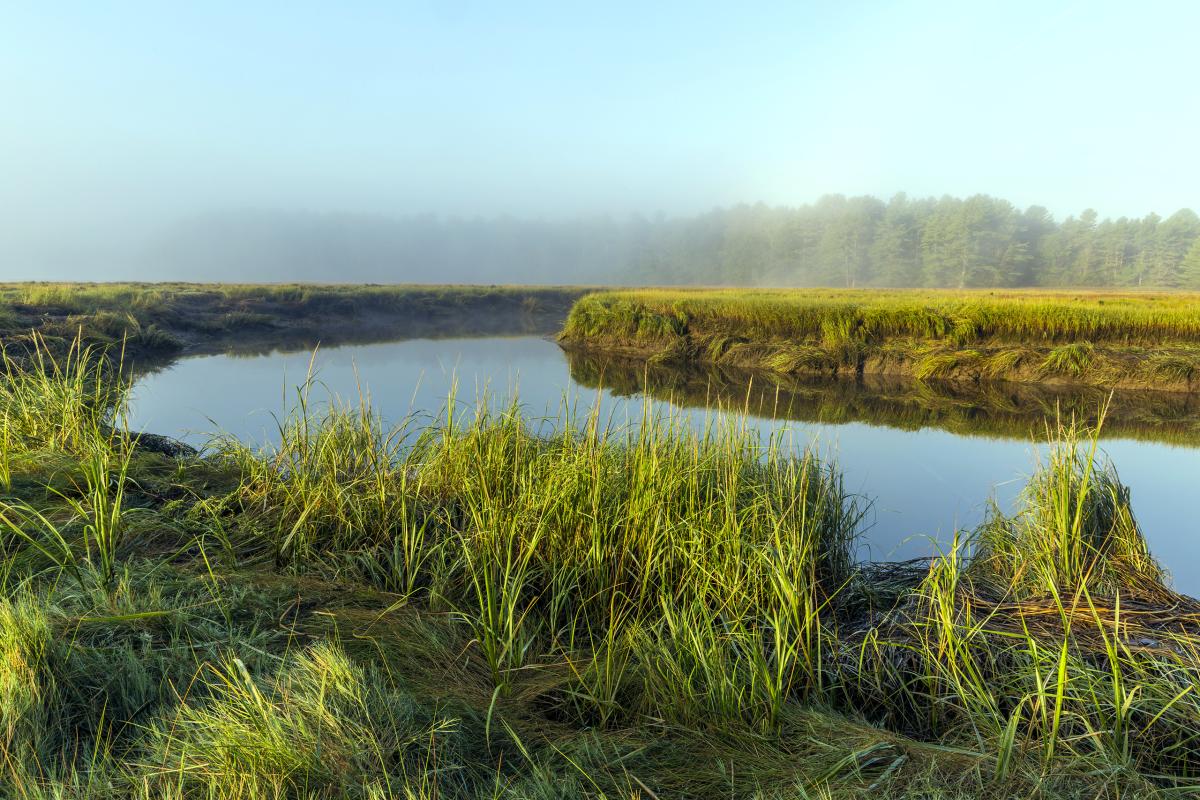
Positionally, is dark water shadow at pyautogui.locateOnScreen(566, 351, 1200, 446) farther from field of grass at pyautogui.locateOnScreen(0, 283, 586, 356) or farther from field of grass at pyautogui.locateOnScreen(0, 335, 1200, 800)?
field of grass at pyautogui.locateOnScreen(0, 283, 586, 356)

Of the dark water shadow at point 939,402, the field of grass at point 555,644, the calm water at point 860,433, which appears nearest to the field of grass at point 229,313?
the calm water at point 860,433

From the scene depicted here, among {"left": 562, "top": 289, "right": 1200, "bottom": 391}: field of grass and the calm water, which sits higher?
{"left": 562, "top": 289, "right": 1200, "bottom": 391}: field of grass

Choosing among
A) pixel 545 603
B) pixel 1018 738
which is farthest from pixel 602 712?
pixel 1018 738

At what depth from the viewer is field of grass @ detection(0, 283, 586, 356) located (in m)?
12.3

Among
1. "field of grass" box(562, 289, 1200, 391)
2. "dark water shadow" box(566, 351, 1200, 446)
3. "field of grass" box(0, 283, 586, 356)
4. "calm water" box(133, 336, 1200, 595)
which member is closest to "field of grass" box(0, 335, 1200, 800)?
"calm water" box(133, 336, 1200, 595)

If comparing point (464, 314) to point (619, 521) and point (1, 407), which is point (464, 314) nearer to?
point (1, 407)

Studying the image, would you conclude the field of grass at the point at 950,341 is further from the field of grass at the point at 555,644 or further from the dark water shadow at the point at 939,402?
the field of grass at the point at 555,644

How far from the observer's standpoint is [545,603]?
2.80 metres

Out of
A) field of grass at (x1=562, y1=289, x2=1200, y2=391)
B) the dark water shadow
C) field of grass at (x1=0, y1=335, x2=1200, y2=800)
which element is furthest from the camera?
field of grass at (x1=562, y1=289, x2=1200, y2=391)

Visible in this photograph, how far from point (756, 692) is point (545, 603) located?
114 cm

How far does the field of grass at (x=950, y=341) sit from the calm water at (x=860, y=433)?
178 centimetres

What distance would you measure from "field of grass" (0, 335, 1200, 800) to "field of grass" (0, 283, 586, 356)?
18.4 ft

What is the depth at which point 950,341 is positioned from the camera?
38.6 feet

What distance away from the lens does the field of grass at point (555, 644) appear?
1.51 m
